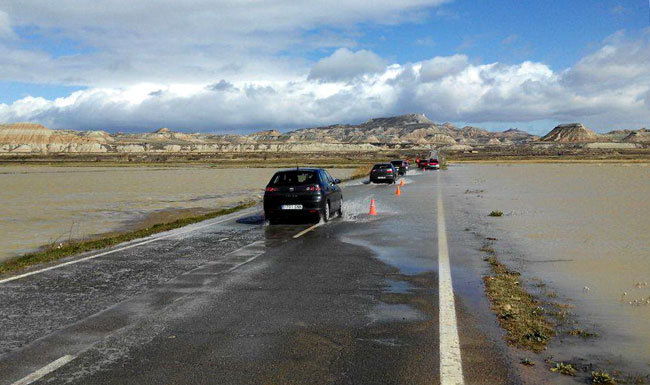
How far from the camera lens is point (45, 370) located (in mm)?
5156

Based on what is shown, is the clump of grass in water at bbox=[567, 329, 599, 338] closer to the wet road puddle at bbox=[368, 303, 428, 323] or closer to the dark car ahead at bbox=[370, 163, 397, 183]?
the wet road puddle at bbox=[368, 303, 428, 323]

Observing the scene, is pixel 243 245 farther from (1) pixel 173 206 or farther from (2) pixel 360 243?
(1) pixel 173 206

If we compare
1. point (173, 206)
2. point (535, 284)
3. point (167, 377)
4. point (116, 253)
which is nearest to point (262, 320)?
point (167, 377)

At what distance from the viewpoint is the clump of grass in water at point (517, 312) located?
5995 millimetres

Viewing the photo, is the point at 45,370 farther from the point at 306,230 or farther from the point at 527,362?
the point at 306,230

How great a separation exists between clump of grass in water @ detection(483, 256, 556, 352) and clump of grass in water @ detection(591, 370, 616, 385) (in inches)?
30.2

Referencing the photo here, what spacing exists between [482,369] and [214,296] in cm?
407

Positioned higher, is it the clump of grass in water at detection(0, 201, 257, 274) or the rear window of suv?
→ the rear window of suv

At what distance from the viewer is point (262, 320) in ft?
22.2

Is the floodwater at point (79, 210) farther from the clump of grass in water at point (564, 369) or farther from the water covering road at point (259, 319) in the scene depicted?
the clump of grass in water at point (564, 369)

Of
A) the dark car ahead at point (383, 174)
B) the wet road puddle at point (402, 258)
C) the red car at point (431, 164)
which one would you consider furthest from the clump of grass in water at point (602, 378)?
the red car at point (431, 164)

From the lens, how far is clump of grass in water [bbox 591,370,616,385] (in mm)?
4844

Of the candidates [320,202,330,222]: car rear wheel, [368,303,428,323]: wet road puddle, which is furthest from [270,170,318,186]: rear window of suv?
[368,303,428,323]: wet road puddle

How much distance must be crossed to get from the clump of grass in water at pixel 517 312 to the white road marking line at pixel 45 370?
14.1 feet
